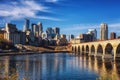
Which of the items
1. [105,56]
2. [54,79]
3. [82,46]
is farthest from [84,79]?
[82,46]

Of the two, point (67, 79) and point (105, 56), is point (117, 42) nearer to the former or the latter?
point (105, 56)

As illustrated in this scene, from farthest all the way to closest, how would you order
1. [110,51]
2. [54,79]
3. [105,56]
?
[110,51], [105,56], [54,79]

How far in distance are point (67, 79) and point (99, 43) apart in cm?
8604

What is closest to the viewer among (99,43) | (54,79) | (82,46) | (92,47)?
(54,79)

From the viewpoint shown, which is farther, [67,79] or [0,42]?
[0,42]

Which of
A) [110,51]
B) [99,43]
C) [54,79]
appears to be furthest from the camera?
[99,43]

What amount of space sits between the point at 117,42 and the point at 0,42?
4496 inches

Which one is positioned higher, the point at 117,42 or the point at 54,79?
the point at 117,42

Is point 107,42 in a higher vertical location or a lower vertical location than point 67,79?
higher

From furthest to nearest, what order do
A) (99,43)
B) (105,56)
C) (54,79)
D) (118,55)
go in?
1. (99,43)
2. (105,56)
3. (118,55)
4. (54,79)

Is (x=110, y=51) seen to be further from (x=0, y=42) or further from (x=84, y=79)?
(x=0, y=42)

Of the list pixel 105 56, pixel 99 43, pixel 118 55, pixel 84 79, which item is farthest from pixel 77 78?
pixel 99 43

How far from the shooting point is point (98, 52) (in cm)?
14375

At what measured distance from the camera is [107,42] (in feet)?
394
